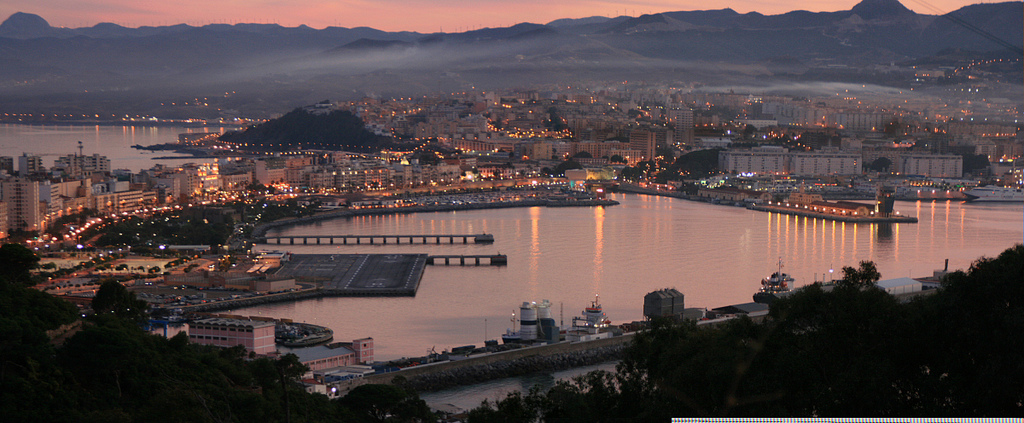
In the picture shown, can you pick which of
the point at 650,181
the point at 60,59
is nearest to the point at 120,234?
the point at 650,181

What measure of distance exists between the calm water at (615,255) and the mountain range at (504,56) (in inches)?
993

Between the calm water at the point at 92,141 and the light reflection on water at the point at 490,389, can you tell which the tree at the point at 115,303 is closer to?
the light reflection on water at the point at 490,389

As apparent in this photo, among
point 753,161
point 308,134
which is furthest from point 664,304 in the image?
point 308,134

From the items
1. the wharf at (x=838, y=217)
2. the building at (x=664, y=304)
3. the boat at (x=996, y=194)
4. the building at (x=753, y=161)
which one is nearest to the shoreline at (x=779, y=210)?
the wharf at (x=838, y=217)

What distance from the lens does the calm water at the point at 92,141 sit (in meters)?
19.5

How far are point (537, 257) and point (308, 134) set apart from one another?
1771cm

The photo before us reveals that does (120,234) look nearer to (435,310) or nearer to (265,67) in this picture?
(435,310)

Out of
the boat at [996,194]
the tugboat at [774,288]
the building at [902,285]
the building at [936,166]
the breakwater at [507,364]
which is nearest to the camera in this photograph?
the breakwater at [507,364]

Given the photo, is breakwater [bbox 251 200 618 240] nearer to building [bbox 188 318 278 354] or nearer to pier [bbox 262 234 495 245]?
pier [bbox 262 234 495 245]

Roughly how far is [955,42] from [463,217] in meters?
34.0

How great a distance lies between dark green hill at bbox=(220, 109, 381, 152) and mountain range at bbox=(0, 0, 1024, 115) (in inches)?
585

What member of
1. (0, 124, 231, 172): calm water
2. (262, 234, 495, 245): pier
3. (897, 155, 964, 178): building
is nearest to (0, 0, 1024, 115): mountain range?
(0, 124, 231, 172): calm water

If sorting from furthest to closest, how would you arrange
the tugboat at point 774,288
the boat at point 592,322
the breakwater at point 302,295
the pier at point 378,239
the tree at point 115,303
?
the pier at point 378,239 < the breakwater at point 302,295 < the tugboat at point 774,288 < the boat at point 592,322 < the tree at point 115,303

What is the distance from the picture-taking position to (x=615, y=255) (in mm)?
8609
